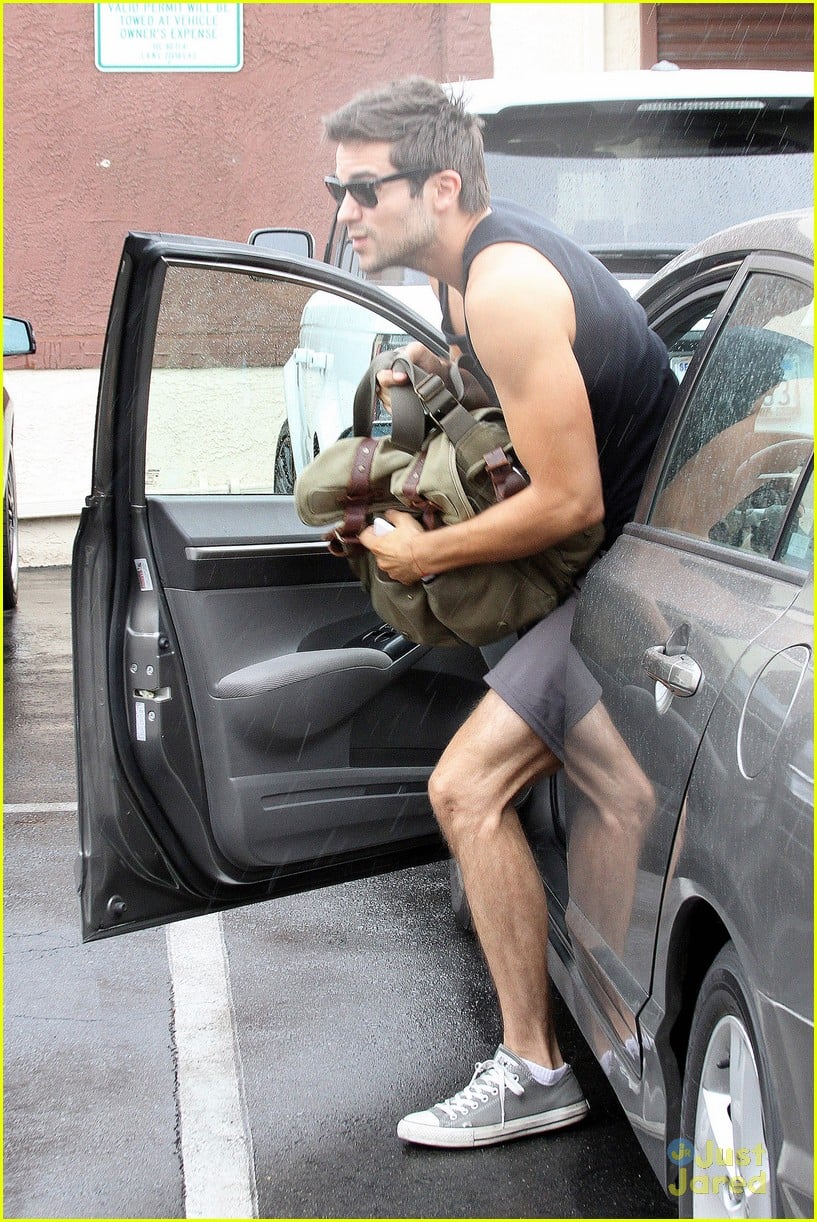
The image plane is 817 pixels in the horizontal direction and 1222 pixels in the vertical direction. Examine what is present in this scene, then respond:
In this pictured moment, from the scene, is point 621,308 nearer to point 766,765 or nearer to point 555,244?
point 555,244

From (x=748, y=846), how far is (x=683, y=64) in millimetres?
10689

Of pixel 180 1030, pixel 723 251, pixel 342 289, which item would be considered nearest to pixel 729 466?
pixel 723 251

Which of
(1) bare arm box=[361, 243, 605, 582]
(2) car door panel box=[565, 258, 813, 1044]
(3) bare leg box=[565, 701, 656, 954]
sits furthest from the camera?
(1) bare arm box=[361, 243, 605, 582]

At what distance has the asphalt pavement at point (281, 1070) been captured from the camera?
2400mm

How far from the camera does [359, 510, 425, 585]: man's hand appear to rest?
2584 mm

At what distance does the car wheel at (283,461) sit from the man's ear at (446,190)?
806 mm

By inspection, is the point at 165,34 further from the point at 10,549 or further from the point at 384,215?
the point at 384,215

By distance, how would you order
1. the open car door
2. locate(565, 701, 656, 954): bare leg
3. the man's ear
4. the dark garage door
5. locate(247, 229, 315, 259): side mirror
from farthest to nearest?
the dark garage door → locate(247, 229, 315, 259): side mirror → the open car door → the man's ear → locate(565, 701, 656, 954): bare leg

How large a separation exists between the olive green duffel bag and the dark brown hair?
385mm

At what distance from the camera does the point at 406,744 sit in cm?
317

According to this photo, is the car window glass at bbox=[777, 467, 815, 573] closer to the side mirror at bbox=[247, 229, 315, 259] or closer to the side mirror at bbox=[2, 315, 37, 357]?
the side mirror at bbox=[247, 229, 315, 259]

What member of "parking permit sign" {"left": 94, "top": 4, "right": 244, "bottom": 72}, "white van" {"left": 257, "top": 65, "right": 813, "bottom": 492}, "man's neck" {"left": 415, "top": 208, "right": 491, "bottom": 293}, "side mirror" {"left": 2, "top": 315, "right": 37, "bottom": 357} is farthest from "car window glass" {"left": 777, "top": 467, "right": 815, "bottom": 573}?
"parking permit sign" {"left": 94, "top": 4, "right": 244, "bottom": 72}

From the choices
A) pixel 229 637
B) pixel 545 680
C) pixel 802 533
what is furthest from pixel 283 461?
pixel 802 533

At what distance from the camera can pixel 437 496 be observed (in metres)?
2.52
